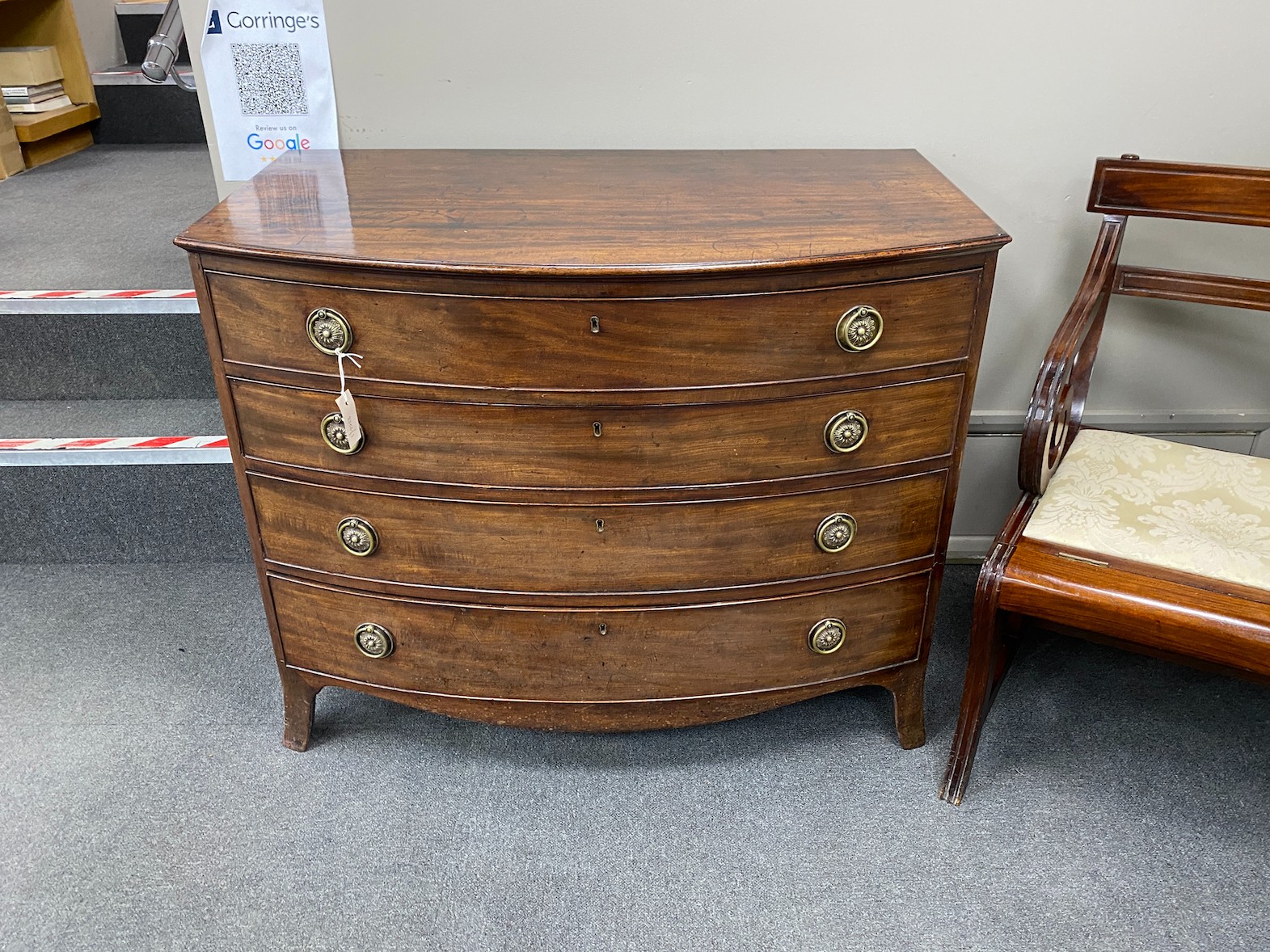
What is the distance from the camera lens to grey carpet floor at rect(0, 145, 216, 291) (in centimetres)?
244

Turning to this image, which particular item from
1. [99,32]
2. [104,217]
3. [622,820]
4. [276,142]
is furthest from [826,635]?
[99,32]

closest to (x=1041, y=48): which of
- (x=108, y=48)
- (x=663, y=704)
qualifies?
(x=663, y=704)

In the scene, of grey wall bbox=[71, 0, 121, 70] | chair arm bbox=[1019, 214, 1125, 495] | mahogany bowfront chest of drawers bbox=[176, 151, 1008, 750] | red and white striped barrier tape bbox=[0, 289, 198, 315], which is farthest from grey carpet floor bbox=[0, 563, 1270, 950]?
grey wall bbox=[71, 0, 121, 70]

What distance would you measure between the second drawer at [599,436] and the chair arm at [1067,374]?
0.61 ft

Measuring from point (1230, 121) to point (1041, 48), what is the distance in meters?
0.42

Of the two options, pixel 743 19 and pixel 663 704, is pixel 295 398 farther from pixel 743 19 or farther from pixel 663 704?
pixel 743 19

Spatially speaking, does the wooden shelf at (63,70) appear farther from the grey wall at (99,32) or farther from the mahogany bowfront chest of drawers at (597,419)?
the mahogany bowfront chest of drawers at (597,419)

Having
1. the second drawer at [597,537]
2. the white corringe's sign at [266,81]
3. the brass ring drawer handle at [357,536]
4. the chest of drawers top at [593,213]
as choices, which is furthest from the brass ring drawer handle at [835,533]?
the white corringe's sign at [266,81]

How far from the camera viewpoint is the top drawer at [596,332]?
130 cm

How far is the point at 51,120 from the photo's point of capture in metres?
3.39

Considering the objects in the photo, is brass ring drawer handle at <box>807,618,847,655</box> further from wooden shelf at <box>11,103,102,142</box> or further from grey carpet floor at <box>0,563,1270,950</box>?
wooden shelf at <box>11,103,102,142</box>

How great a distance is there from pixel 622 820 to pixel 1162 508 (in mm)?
1074

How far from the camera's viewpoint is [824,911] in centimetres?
152

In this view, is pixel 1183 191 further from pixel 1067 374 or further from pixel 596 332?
pixel 596 332
